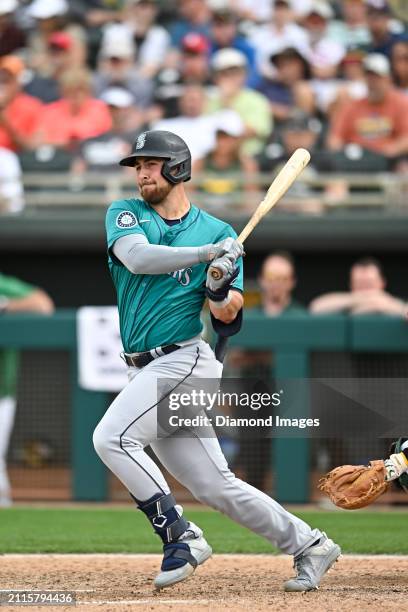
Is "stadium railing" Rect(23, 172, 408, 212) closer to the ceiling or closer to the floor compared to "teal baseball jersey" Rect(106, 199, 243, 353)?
closer to the ceiling

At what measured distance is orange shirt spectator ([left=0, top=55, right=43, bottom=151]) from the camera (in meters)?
11.4

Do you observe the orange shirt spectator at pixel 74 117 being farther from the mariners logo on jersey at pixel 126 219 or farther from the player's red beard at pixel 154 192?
the mariners logo on jersey at pixel 126 219

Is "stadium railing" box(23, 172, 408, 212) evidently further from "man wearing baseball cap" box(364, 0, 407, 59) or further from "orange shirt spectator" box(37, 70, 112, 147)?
"man wearing baseball cap" box(364, 0, 407, 59)

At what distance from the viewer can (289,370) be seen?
8938 mm

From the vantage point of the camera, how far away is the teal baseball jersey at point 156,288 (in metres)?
5.16

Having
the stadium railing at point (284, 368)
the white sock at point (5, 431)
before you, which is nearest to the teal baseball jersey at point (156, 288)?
the stadium railing at point (284, 368)

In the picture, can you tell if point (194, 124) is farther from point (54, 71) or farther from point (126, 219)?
point (126, 219)

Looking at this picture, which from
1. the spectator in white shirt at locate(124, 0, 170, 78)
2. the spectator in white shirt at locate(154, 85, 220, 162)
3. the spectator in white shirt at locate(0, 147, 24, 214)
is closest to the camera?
the spectator in white shirt at locate(0, 147, 24, 214)

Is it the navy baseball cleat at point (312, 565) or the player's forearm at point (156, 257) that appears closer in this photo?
the player's forearm at point (156, 257)

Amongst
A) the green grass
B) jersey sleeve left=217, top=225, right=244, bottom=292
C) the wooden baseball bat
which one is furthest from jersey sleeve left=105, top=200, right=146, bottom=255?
the green grass

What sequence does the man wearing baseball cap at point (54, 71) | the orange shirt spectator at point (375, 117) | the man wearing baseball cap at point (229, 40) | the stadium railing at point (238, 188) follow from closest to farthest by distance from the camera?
1. the stadium railing at point (238, 188)
2. the orange shirt spectator at point (375, 117)
3. the man wearing baseball cap at point (54, 71)
4. the man wearing baseball cap at point (229, 40)

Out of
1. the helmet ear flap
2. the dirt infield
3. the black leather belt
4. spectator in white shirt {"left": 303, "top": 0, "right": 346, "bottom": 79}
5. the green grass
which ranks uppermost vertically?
spectator in white shirt {"left": 303, "top": 0, "right": 346, "bottom": 79}

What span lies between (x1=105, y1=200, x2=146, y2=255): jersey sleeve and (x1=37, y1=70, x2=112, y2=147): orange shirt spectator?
6280 millimetres

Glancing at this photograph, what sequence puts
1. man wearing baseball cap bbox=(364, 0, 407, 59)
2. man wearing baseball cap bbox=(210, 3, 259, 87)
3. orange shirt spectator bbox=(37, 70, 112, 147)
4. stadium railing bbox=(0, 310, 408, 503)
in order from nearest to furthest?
1. stadium railing bbox=(0, 310, 408, 503)
2. orange shirt spectator bbox=(37, 70, 112, 147)
3. man wearing baseball cap bbox=(364, 0, 407, 59)
4. man wearing baseball cap bbox=(210, 3, 259, 87)
